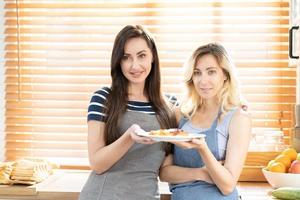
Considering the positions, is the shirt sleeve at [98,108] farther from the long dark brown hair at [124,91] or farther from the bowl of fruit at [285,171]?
the bowl of fruit at [285,171]

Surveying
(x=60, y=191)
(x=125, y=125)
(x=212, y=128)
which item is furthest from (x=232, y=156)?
(x=60, y=191)

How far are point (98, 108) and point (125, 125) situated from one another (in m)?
0.11

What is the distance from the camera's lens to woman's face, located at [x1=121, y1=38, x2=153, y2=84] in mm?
1690

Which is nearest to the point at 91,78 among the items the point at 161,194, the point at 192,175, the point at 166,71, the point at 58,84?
the point at 58,84

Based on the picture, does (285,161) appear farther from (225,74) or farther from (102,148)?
(102,148)

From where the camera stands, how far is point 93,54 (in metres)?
2.88

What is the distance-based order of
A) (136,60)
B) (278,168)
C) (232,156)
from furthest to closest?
1. (278,168)
2. (136,60)
3. (232,156)

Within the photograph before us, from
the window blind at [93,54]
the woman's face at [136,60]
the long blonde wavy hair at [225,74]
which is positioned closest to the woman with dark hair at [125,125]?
the woman's face at [136,60]

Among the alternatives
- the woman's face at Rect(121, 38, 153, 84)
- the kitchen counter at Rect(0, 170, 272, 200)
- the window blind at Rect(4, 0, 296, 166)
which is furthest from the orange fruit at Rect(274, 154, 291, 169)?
the window blind at Rect(4, 0, 296, 166)

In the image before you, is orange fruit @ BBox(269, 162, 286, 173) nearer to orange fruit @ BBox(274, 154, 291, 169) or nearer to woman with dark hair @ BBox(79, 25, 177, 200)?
orange fruit @ BBox(274, 154, 291, 169)

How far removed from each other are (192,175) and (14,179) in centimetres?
77

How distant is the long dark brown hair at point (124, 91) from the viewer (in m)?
1.70

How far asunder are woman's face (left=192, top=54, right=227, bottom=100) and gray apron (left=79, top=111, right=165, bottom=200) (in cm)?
20

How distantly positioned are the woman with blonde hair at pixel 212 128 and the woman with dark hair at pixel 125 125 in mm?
80
